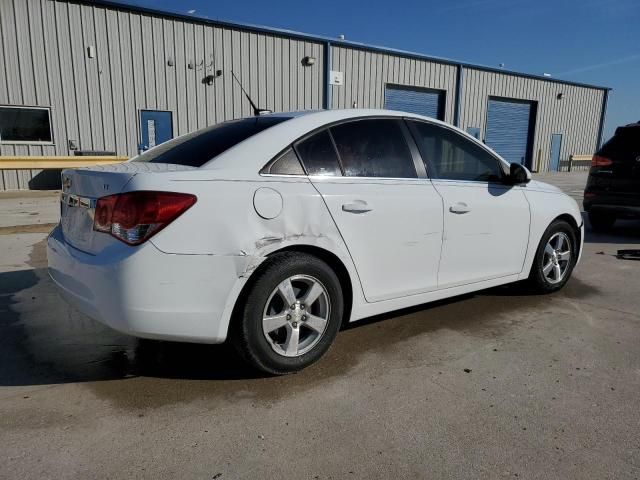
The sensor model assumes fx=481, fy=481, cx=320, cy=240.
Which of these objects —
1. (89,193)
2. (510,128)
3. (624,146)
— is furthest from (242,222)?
(510,128)

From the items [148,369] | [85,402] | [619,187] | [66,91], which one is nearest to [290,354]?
[148,369]

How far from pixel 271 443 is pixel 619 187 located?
7.07 meters

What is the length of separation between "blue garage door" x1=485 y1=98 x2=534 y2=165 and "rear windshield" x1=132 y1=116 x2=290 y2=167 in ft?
70.1

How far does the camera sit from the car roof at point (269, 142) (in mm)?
2650

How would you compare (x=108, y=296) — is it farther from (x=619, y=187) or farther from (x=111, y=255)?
(x=619, y=187)

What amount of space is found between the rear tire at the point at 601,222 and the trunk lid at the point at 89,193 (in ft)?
25.5

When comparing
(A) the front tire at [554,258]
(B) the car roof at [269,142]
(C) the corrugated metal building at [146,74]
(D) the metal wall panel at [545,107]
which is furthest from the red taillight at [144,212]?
(D) the metal wall panel at [545,107]

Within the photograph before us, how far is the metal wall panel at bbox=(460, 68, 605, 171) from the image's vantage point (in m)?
21.7

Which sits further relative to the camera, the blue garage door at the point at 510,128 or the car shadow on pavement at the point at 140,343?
the blue garage door at the point at 510,128

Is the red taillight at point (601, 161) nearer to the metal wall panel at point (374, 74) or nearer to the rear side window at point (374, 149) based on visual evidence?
the rear side window at point (374, 149)

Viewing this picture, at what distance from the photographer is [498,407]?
253 centimetres

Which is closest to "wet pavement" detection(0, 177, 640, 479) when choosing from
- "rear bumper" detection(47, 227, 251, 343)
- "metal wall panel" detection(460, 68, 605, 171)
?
"rear bumper" detection(47, 227, 251, 343)

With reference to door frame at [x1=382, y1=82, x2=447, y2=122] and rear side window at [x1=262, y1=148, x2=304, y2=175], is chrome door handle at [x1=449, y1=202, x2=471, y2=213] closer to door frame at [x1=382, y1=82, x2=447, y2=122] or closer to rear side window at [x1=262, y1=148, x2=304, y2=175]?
rear side window at [x1=262, y1=148, x2=304, y2=175]

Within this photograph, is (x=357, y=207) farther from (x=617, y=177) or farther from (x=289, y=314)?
(x=617, y=177)
